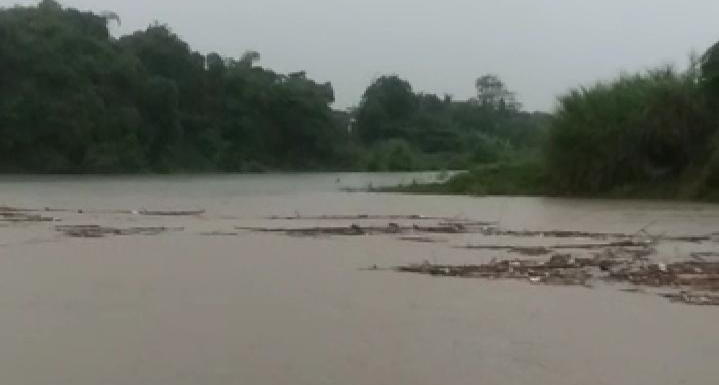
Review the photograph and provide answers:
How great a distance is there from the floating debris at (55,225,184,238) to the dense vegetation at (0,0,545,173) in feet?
89.5

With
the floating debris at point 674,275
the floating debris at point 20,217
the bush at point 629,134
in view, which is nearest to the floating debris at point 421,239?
the floating debris at point 674,275

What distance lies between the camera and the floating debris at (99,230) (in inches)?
544

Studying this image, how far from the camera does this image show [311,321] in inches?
270

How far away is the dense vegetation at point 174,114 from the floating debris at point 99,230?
1074 inches

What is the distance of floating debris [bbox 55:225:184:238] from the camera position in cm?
1382

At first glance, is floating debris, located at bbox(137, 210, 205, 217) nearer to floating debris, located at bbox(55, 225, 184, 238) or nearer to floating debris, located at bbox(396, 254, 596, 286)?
floating debris, located at bbox(55, 225, 184, 238)

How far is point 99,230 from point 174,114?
146 ft

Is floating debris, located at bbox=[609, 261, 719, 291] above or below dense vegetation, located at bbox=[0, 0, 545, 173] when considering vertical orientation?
below

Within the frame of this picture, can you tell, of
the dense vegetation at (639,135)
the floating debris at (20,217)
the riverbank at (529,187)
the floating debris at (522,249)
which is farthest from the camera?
the dense vegetation at (639,135)

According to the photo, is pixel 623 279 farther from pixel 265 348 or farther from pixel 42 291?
pixel 42 291

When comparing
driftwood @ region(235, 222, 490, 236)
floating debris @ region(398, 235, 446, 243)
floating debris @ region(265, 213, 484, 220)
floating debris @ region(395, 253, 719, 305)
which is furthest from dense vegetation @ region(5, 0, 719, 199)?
floating debris @ region(395, 253, 719, 305)

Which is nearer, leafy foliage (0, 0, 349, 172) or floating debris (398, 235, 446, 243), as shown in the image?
floating debris (398, 235, 446, 243)

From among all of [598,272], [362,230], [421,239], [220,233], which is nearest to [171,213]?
[220,233]

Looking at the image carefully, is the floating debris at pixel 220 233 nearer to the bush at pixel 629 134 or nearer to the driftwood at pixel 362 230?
the driftwood at pixel 362 230
